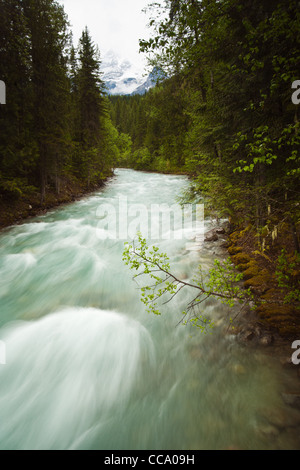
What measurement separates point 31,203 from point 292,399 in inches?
508

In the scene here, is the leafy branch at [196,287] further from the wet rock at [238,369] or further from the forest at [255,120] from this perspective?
the wet rock at [238,369]

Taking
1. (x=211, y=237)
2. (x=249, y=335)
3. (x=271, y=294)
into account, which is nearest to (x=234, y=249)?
(x=211, y=237)

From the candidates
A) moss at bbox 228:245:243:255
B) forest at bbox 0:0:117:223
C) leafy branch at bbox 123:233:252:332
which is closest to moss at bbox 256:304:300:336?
leafy branch at bbox 123:233:252:332

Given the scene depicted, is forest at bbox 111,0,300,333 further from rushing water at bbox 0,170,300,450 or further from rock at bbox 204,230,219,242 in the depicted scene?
rushing water at bbox 0,170,300,450

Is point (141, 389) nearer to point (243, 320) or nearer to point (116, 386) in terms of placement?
point (116, 386)

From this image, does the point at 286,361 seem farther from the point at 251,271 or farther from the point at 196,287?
the point at 251,271

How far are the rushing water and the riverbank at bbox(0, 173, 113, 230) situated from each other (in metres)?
5.11

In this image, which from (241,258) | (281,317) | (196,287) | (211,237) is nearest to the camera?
(196,287)

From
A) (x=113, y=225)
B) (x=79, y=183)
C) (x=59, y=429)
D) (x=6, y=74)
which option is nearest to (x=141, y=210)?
(x=113, y=225)

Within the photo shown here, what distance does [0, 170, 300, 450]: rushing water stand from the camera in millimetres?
2809

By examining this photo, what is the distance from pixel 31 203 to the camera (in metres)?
11.6

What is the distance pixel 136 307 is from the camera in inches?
208
